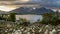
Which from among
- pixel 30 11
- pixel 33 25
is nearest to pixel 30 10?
pixel 30 11

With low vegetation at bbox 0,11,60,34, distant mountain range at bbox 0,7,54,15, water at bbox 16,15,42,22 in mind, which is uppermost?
distant mountain range at bbox 0,7,54,15

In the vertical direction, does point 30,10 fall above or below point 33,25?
above

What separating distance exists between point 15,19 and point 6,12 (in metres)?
0.16

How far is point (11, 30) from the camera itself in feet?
7.21

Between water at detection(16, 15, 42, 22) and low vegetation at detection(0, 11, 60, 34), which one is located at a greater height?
water at detection(16, 15, 42, 22)

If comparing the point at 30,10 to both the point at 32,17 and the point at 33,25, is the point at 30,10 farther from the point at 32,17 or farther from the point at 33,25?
the point at 33,25

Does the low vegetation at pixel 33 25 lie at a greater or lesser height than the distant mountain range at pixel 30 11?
lesser

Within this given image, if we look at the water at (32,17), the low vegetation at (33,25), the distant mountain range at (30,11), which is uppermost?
the distant mountain range at (30,11)

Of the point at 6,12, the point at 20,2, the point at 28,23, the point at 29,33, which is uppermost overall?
the point at 20,2

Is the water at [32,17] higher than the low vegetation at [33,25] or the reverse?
higher

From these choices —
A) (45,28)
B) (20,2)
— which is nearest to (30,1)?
(20,2)

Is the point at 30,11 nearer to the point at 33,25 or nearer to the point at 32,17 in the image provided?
the point at 32,17

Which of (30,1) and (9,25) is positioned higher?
(30,1)

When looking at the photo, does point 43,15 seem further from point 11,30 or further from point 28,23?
point 11,30
